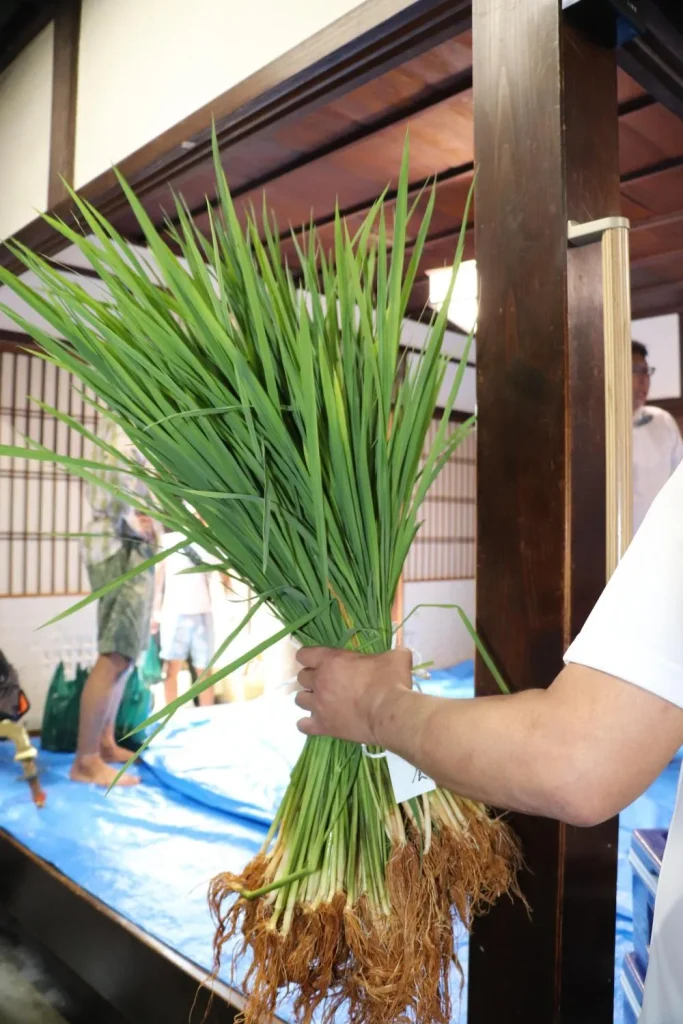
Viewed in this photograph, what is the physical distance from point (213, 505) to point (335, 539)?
0.15 meters

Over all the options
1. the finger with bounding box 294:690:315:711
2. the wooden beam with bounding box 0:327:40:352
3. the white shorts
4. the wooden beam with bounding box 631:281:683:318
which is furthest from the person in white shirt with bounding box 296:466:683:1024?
the wooden beam with bounding box 0:327:40:352

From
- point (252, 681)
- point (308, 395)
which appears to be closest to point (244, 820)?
point (252, 681)

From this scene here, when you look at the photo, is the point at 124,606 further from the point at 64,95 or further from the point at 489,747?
the point at 489,747

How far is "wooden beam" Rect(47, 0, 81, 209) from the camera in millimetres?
2092

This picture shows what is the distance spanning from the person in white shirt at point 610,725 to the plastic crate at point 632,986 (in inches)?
16.8

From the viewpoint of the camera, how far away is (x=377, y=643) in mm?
957

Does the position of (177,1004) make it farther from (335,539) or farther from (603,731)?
(603,731)

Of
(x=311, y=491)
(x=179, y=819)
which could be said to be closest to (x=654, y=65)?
(x=311, y=491)

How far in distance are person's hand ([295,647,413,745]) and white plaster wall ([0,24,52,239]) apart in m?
1.81

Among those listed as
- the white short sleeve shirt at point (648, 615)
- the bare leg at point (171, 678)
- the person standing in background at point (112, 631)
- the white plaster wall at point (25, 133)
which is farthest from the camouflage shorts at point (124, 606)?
the white short sleeve shirt at point (648, 615)

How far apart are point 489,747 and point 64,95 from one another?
2.13 meters

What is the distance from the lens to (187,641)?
353cm

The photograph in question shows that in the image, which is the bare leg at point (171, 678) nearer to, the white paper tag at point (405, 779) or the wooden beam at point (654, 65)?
the white paper tag at point (405, 779)

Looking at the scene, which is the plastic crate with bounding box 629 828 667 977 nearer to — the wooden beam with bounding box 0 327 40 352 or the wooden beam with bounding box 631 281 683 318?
the wooden beam with bounding box 631 281 683 318
